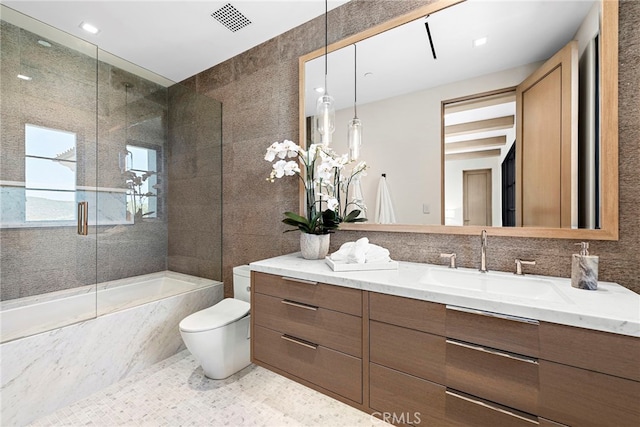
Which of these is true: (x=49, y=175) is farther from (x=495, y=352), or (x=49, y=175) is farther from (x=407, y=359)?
(x=495, y=352)

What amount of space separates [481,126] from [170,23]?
2.21 metres

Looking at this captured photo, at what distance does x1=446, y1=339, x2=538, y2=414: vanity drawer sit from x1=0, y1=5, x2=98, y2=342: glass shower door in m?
2.17

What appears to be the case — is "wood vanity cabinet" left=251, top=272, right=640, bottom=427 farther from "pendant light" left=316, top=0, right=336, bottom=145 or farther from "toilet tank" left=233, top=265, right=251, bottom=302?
"pendant light" left=316, top=0, right=336, bottom=145

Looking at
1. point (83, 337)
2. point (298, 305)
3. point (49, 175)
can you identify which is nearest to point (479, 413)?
point (298, 305)

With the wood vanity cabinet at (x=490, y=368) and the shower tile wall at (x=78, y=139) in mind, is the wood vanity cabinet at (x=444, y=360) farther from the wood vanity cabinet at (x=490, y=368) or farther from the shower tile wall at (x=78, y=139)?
the shower tile wall at (x=78, y=139)

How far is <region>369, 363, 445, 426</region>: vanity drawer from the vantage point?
1009mm

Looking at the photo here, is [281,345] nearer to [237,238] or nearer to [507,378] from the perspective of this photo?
[507,378]

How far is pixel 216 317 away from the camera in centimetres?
183

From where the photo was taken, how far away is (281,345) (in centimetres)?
141

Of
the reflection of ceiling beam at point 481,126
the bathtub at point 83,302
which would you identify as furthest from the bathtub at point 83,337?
the reflection of ceiling beam at point 481,126

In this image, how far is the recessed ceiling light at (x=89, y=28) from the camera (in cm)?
198

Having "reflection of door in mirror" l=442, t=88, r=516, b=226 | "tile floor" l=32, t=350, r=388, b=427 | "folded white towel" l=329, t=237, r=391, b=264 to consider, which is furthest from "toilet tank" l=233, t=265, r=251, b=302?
"reflection of door in mirror" l=442, t=88, r=516, b=226

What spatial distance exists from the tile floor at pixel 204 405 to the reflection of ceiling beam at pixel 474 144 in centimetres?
154

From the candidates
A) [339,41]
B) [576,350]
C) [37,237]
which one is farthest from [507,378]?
[37,237]
